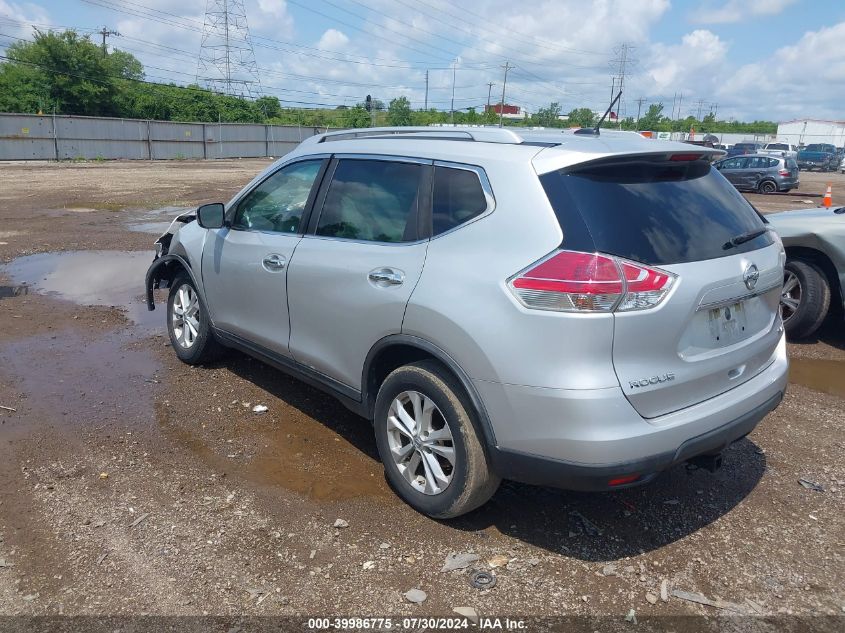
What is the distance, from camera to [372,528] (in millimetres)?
3377

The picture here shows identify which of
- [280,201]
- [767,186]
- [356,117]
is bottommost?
[767,186]

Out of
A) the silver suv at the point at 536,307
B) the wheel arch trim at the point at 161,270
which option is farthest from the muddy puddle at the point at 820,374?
the wheel arch trim at the point at 161,270

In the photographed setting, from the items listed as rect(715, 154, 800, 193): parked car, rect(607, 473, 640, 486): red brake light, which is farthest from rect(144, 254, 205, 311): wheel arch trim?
rect(715, 154, 800, 193): parked car

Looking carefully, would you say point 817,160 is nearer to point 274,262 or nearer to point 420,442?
point 274,262

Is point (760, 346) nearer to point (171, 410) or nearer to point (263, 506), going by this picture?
point (263, 506)

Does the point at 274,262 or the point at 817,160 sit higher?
the point at 817,160

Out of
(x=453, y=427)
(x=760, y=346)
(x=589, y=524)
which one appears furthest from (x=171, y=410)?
(x=760, y=346)

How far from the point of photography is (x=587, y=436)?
272 cm

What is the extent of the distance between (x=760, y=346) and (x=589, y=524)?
1227 millimetres

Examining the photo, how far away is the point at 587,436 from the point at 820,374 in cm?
407

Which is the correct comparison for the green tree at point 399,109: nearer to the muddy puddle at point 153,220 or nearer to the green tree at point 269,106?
the green tree at point 269,106

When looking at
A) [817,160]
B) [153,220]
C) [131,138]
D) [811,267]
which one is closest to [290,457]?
[811,267]

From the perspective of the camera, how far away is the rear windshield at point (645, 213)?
282 cm

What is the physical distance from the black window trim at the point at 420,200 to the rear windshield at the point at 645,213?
0.67m
